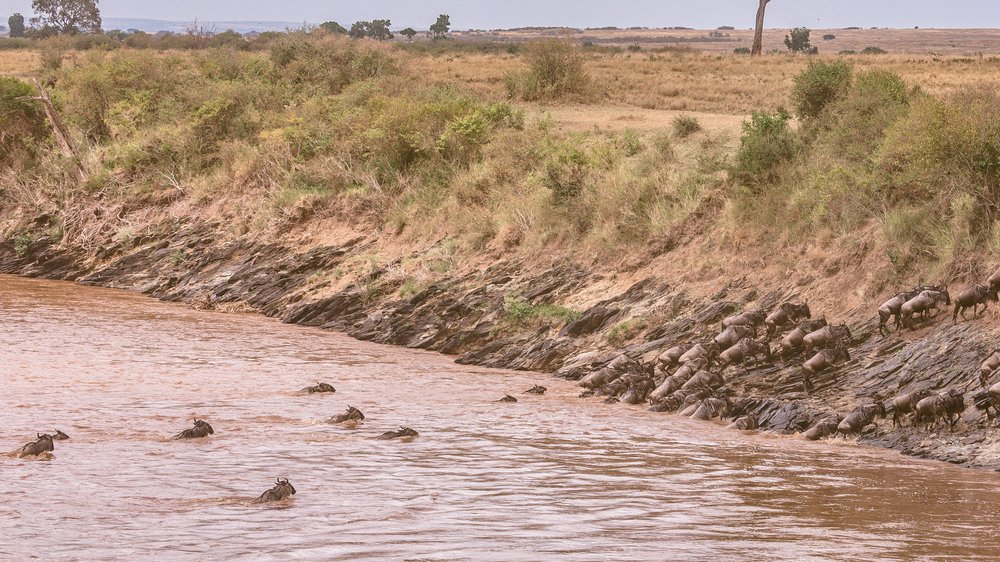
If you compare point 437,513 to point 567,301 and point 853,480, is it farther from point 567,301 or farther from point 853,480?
point 567,301

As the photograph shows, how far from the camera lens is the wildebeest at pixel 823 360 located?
14.3 metres

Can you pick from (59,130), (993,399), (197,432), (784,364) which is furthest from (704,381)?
(59,130)

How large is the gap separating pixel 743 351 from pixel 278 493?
7132 mm

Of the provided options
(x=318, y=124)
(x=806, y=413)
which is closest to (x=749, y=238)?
(x=806, y=413)

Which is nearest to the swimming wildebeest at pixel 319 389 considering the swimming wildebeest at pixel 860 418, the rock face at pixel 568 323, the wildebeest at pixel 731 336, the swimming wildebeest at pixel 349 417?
the swimming wildebeest at pixel 349 417

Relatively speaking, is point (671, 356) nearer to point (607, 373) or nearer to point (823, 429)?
point (607, 373)

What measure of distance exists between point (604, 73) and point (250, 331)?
1182 inches

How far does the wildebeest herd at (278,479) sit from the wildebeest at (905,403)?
492cm

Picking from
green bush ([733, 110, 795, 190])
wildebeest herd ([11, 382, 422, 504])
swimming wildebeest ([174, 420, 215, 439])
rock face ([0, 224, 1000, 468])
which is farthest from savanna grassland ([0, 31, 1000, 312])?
swimming wildebeest ([174, 420, 215, 439])

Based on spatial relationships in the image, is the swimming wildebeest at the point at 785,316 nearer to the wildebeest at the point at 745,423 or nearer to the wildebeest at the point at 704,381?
the wildebeest at the point at 704,381

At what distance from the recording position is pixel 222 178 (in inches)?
1144

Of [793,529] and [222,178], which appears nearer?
[793,529]

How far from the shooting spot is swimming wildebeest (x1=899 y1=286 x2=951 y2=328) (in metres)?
14.3

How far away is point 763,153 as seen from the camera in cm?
2030
